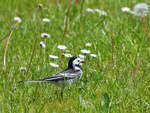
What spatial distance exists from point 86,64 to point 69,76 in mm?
493

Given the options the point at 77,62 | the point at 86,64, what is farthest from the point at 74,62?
the point at 86,64

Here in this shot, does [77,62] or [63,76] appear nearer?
[63,76]

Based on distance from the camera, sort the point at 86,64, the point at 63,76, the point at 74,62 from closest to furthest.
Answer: the point at 63,76
the point at 74,62
the point at 86,64

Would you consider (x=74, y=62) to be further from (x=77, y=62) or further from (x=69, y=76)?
(x=69, y=76)

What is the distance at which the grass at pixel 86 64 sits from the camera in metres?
3.18

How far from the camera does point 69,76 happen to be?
364 cm

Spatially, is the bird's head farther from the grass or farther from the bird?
the grass

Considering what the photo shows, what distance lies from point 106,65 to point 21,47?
1.21 m

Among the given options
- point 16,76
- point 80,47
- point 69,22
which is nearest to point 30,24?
point 69,22

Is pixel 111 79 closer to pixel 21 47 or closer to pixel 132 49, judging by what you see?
pixel 132 49

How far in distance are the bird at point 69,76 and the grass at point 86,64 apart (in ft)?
0.23

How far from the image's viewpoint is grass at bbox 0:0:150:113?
Answer: 3.18m

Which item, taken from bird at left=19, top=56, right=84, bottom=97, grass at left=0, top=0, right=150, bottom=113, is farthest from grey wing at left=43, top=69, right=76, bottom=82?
grass at left=0, top=0, right=150, bottom=113

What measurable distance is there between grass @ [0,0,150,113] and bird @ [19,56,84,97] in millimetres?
71
